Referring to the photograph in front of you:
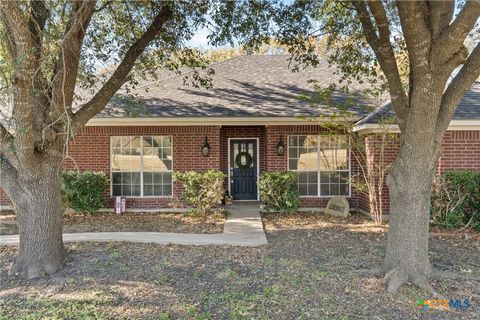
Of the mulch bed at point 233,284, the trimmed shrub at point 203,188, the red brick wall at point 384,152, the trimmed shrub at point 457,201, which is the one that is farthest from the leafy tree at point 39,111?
the trimmed shrub at point 457,201

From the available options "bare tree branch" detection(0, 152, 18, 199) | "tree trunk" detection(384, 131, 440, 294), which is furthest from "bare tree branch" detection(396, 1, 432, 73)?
"bare tree branch" detection(0, 152, 18, 199)

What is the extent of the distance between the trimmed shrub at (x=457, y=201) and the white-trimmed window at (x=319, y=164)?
2.92 m

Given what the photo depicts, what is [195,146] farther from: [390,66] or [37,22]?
[390,66]

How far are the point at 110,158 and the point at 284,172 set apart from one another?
5308 mm

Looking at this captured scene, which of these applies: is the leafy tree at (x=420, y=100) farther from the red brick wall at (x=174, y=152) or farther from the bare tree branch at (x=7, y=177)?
the red brick wall at (x=174, y=152)

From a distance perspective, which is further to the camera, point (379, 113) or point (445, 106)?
point (379, 113)

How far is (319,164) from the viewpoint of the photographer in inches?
445

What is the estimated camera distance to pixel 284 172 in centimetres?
1060

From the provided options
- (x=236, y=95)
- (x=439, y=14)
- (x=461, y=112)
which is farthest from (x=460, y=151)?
(x=236, y=95)

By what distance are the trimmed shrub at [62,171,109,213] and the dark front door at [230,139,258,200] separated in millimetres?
4240

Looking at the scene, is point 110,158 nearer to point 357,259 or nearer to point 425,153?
point 357,259

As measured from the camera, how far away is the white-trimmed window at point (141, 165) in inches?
440

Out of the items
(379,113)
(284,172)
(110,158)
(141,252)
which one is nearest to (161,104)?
(110,158)

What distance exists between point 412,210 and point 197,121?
262 inches
